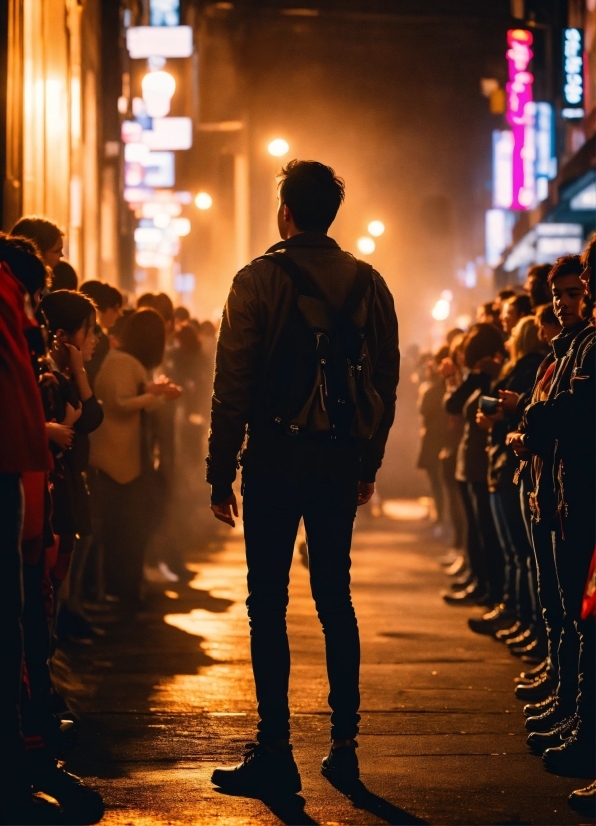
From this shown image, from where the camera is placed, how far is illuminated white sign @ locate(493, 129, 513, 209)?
114 feet

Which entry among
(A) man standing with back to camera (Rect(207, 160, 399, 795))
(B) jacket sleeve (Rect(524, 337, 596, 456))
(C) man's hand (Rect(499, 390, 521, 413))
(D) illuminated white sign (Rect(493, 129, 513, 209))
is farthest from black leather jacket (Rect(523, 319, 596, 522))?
(D) illuminated white sign (Rect(493, 129, 513, 209))

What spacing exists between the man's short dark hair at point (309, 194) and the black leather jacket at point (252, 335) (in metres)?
0.07

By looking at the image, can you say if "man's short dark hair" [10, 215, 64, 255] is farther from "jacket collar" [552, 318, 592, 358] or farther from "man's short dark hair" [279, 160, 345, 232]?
"jacket collar" [552, 318, 592, 358]

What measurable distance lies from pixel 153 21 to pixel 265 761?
23.6 meters

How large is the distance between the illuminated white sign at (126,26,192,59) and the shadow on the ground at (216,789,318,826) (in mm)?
21734

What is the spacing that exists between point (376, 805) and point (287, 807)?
349 mm

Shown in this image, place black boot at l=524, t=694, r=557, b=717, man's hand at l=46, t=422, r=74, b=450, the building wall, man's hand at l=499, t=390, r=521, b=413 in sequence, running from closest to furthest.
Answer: man's hand at l=46, t=422, r=74, b=450 → black boot at l=524, t=694, r=557, b=717 → man's hand at l=499, t=390, r=521, b=413 → the building wall

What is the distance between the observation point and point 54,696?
6.32 meters

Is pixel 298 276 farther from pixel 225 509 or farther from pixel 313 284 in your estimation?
pixel 225 509

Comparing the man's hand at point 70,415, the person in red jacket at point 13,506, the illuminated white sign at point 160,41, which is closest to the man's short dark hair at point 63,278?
the man's hand at point 70,415

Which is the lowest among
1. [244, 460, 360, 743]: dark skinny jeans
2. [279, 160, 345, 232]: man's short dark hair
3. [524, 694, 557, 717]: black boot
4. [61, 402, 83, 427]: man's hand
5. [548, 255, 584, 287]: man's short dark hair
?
[524, 694, 557, 717]: black boot

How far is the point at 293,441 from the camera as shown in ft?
17.7

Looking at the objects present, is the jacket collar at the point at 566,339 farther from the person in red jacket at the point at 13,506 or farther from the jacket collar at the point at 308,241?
the person in red jacket at the point at 13,506

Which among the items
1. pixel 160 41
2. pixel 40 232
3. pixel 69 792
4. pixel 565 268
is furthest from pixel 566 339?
pixel 160 41
